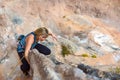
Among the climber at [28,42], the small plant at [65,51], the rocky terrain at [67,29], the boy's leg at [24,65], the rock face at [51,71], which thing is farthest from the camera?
the small plant at [65,51]

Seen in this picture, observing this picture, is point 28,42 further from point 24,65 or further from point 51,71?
point 51,71

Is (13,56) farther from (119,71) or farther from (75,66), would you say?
(119,71)

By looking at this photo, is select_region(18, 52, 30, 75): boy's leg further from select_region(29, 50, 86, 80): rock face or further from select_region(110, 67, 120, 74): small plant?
select_region(110, 67, 120, 74): small plant

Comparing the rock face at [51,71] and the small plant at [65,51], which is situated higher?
the rock face at [51,71]

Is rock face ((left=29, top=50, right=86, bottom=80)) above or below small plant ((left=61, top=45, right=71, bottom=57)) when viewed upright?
above

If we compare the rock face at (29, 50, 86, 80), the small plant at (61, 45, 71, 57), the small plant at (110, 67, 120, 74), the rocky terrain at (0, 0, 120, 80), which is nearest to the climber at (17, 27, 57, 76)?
the rocky terrain at (0, 0, 120, 80)

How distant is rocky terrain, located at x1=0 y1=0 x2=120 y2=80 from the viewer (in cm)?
837

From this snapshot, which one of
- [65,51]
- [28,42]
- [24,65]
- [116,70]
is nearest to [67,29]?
[65,51]

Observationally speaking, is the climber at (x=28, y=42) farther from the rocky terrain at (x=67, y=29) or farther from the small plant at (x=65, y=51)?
the small plant at (x=65, y=51)

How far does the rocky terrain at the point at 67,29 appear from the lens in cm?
837

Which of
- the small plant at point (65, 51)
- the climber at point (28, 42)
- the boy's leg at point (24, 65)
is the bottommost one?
the small plant at point (65, 51)

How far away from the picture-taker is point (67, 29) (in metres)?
10.1

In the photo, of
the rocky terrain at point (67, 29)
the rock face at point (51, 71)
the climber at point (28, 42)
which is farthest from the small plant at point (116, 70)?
the climber at point (28, 42)

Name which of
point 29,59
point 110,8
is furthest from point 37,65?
point 110,8
